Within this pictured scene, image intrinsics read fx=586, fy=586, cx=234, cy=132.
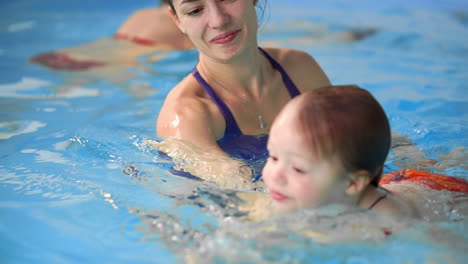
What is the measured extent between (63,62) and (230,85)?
10.1 feet

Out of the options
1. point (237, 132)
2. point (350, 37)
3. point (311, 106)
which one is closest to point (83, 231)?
point (237, 132)

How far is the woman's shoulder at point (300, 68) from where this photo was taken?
3.72 meters

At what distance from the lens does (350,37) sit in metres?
6.81

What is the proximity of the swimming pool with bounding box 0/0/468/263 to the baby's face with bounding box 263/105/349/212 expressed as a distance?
115 millimetres

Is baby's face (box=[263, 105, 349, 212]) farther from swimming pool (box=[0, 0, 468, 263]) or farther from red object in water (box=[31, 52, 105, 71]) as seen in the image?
red object in water (box=[31, 52, 105, 71])

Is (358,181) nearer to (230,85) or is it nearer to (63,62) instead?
(230,85)

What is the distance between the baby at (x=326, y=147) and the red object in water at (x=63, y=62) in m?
3.96

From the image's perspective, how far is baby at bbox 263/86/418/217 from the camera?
225 cm

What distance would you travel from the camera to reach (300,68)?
376 centimetres

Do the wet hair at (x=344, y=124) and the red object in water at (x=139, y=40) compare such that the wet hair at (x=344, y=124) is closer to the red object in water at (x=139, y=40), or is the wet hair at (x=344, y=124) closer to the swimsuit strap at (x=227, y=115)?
the swimsuit strap at (x=227, y=115)

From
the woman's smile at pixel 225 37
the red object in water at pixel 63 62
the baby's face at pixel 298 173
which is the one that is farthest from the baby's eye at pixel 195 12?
the red object in water at pixel 63 62

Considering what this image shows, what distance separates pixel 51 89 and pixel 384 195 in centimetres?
362

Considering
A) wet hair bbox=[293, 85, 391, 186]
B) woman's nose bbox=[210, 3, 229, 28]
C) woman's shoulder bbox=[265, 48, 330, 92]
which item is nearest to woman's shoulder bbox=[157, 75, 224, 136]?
woman's nose bbox=[210, 3, 229, 28]

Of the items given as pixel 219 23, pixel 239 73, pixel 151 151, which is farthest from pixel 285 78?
pixel 151 151
